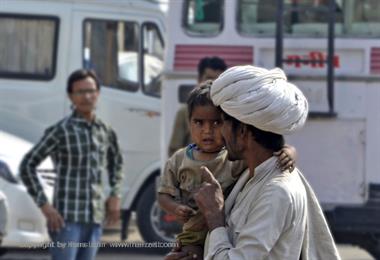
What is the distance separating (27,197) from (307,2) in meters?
3.07

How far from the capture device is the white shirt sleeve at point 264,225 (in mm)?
3615

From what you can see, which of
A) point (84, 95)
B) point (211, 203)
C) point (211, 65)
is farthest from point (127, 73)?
point (211, 203)

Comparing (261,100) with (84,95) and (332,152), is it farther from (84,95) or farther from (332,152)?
(332,152)

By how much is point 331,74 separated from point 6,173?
3.16 metres

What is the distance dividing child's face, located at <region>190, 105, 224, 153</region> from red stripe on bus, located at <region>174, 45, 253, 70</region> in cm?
444

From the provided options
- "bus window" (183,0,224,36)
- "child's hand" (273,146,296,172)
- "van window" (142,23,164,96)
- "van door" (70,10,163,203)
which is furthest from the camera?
"van window" (142,23,164,96)

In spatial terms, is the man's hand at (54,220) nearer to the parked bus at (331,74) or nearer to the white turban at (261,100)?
the parked bus at (331,74)

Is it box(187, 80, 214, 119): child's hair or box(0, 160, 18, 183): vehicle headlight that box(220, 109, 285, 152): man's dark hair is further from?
box(0, 160, 18, 183): vehicle headlight

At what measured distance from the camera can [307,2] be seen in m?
8.89

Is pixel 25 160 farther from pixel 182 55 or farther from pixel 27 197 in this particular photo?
Answer: pixel 27 197

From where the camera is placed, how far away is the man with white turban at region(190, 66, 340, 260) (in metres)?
3.63

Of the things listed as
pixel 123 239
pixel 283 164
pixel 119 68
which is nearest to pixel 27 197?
pixel 123 239

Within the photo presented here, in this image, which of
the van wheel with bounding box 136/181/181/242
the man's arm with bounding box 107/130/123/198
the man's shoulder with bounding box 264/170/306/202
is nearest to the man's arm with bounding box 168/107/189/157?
the man's arm with bounding box 107/130/123/198

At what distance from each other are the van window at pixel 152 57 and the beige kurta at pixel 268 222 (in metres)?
8.42
